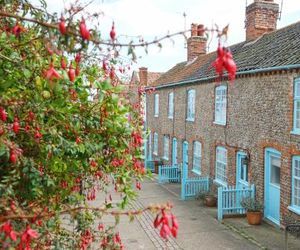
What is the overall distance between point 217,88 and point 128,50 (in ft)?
51.3

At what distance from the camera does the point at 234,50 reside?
20422mm

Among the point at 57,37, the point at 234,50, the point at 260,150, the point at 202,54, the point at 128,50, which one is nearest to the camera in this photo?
the point at 57,37

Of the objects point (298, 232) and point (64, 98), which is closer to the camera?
point (64, 98)

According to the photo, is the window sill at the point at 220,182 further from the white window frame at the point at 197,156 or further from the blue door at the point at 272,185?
the blue door at the point at 272,185

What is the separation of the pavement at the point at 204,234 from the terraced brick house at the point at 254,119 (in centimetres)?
102

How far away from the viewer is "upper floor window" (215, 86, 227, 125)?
17.1m

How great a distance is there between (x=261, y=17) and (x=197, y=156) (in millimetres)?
7504

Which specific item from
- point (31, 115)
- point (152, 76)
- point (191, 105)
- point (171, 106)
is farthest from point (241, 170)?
point (152, 76)

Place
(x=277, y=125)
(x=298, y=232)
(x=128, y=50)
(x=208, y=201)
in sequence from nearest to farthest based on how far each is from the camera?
(x=128, y=50) < (x=298, y=232) < (x=277, y=125) < (x=208, y=201)

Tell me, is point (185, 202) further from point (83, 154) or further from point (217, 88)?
point (83, 154)

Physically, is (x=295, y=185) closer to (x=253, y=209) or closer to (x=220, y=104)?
(x=253, y=209)

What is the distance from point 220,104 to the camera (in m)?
17.5

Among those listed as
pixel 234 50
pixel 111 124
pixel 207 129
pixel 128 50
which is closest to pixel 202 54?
pixel 234 50

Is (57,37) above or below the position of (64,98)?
above
